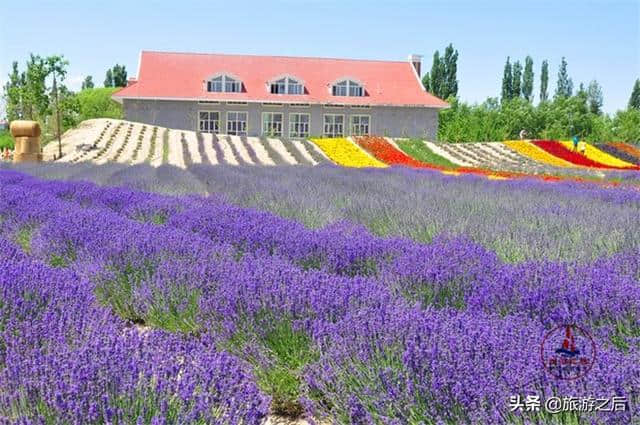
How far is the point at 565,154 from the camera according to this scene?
Result: 2548 cm

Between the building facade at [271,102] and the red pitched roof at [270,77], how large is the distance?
0.05 m

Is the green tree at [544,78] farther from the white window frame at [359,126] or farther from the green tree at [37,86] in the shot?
the green tree at [37,86]

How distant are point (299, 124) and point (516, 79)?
22.4 m

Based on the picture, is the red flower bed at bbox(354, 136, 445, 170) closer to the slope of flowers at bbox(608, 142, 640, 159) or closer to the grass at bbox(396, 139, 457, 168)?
the grass at bbox(396, 139, 457, 168)

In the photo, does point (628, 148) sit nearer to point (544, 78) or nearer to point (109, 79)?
point (544, 78)

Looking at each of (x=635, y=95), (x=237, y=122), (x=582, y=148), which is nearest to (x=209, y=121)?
(x=237, y=122)

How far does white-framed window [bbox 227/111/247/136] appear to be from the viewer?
31766 mm

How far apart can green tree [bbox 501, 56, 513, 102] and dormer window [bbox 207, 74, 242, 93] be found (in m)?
23.6

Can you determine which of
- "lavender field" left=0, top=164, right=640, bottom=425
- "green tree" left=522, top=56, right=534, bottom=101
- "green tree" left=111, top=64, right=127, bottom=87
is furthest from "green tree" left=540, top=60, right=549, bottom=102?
"lavender field" left=0, top=164, right=640, bottom=425

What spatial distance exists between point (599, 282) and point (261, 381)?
1.55 m

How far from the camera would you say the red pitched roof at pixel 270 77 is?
31156 mm

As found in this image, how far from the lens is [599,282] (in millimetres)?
2898

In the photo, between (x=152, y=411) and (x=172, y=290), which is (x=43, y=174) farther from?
(x=152, y=411)

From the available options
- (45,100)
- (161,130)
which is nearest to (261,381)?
(45,100)
